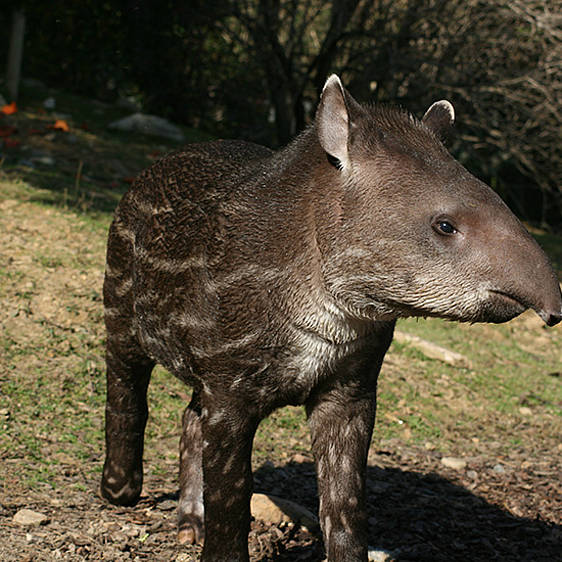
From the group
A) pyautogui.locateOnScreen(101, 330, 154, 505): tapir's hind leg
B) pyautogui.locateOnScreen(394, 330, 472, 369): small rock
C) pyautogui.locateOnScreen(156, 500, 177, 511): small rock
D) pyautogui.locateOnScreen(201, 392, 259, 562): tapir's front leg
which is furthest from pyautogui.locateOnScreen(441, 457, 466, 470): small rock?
pyautogui.locateOnScreen(201, 392, 259, 562): tapir's front leg

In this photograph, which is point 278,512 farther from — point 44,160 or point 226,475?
point 44,160

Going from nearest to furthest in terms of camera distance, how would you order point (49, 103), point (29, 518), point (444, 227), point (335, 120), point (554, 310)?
point (554, 310) → point (444, 227) → point (335, 120) → point (29, 518) → point (49, 103)

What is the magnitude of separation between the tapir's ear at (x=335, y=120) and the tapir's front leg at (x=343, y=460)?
3.06 feet

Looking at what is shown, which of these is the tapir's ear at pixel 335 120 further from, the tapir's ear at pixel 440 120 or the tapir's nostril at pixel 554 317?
the tapir's nostril at pixel 554 317

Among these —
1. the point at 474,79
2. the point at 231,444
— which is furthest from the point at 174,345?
the point at 474,79

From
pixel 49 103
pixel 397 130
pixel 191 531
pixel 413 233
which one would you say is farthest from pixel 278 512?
pixel 49 103

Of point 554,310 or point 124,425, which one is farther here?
point 124,425

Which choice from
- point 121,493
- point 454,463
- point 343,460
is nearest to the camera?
point 343,460

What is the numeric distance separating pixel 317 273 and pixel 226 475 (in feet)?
2.89

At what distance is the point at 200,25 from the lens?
39.9 ft

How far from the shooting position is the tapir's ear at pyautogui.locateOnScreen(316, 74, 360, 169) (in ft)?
9.68

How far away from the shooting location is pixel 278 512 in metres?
4.36

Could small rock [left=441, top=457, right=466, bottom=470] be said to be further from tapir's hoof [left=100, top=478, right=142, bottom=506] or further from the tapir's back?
the tapir's back

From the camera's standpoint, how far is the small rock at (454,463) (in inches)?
220
